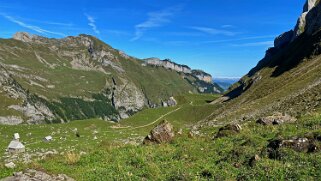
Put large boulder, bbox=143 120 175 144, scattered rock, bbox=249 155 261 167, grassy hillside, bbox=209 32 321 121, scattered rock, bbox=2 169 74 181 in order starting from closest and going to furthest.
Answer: scattered rock, bbox=2 169 74 181
scattered rock, bbox=249 155 261 167
large boulder, bbox=143 120 175 144
grassy hillside, bbox=209 32 321 121

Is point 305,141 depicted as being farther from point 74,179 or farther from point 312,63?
point 312,63

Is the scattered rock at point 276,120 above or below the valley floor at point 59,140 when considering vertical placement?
above

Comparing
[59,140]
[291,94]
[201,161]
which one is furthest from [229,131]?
[291,94]

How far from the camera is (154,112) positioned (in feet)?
440

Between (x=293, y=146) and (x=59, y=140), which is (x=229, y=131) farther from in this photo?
(x=59, y=140)

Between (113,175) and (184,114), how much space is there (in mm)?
108891

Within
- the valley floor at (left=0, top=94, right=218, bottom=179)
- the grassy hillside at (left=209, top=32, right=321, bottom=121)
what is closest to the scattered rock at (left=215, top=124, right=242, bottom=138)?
the valley floor at (left=0, top=94, right=218, bottom=179)

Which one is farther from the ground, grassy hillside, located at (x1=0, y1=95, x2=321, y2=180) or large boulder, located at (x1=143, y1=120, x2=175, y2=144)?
large boulder, located at (x1=143, y1=120, x2=175, y2=144)

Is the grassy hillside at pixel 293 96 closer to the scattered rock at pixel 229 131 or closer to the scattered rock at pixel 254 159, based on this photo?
the scattered rock at pixel 229 131

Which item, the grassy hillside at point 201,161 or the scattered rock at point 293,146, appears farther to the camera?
the scattered rock at point 293,146

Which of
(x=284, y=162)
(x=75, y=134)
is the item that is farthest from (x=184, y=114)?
(x=284, y=162)

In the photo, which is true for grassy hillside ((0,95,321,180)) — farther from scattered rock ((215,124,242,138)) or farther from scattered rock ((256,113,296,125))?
scattered rock ((256,113,296,125))

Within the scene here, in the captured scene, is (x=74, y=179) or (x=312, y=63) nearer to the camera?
(x=74, y=179)

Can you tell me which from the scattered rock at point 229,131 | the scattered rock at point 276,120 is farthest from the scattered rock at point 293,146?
Result: the scattered rock at point 276,120
